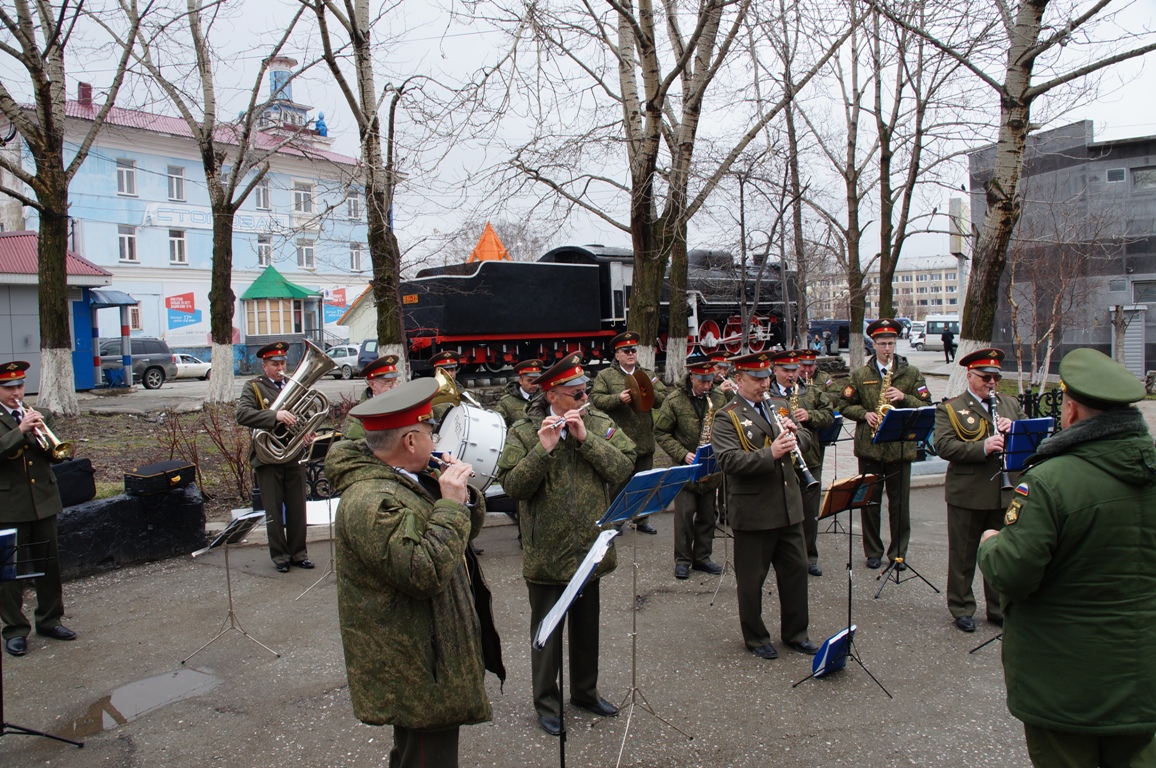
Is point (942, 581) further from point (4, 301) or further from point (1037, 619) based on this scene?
point (4, 301)

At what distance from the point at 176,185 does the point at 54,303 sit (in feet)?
88.7

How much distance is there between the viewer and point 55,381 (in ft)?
43.6

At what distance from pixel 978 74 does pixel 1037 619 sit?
27.7 feet

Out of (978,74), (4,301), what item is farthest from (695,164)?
(4,301)

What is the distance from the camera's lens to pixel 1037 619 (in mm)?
2797

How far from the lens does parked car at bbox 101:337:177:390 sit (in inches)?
1049

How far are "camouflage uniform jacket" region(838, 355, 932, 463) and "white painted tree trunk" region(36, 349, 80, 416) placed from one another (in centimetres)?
1226

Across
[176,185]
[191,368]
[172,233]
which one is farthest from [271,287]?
[176,185]

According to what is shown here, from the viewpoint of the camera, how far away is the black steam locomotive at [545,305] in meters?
19.1

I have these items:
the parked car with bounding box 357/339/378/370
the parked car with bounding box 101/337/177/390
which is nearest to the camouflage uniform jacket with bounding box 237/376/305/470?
the parked car with bounding box 101/337/177/390

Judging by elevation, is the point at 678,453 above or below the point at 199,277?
below

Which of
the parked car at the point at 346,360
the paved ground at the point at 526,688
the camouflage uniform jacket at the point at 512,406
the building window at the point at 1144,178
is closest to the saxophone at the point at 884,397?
the paved ground at the point at 526,688

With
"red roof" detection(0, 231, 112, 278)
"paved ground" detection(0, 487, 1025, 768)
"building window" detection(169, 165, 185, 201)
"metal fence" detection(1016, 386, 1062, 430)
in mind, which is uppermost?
"building window" detection(169, 165, 185, 201)

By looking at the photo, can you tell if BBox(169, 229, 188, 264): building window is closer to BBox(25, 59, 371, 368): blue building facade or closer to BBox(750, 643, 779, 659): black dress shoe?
BBox(25, 59, 371, 368): blue building facade
